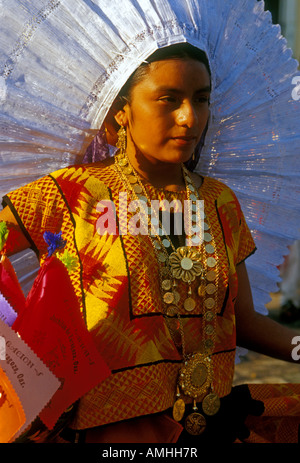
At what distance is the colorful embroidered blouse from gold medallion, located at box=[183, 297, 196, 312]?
0.02 m

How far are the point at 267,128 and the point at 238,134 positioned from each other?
0.11 metres

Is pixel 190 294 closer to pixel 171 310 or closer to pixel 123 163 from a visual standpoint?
pixel 171 310

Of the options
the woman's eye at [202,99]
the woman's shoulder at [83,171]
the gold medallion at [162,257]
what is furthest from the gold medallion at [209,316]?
the woman's eye at [202,99]

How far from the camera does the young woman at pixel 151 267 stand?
1.70 m

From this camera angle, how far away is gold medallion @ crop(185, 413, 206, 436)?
1.81 m

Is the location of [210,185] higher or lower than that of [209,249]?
higher

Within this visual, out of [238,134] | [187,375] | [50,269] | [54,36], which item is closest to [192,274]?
[187,375]

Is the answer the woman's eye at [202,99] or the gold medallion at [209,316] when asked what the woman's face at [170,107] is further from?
the gold medallion at [209,316]

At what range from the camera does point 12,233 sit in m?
1.73

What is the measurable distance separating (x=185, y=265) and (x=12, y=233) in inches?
20.6

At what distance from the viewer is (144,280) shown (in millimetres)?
1751

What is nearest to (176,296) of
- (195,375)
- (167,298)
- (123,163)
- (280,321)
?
(167,298)

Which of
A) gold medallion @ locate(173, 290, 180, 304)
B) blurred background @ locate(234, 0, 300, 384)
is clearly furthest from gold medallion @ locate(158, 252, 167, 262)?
blurred background @ locate(234, 0, 300, 384)
